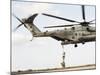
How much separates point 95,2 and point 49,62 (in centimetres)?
86

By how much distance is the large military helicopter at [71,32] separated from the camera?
7.15 feet

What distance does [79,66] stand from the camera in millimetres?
2350

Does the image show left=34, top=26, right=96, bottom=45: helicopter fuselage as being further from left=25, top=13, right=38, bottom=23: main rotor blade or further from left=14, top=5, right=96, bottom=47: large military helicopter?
left=25, top=13, right=38, bottom=23: main rotor blade

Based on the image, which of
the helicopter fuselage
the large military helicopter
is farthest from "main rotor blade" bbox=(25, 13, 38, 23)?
the helicopter fuselage

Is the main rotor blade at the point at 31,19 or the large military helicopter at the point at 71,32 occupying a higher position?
the main rotor blade at the point at 31,19

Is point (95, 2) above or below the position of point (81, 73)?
above

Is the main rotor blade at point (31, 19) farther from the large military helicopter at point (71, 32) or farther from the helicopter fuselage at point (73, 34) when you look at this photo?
the helicopter fuselage at point (73, 34)

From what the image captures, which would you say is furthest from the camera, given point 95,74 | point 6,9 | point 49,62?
point 95,74

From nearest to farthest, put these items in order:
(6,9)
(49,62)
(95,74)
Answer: (6,9) → (49,62) → (95,74)

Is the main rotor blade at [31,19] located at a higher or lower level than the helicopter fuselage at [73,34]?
higher

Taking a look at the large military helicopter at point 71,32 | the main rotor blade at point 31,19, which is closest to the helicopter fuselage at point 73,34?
the large military helicopter at point 71,32

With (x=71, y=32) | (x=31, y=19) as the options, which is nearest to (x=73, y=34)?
(x=71, y=32)
